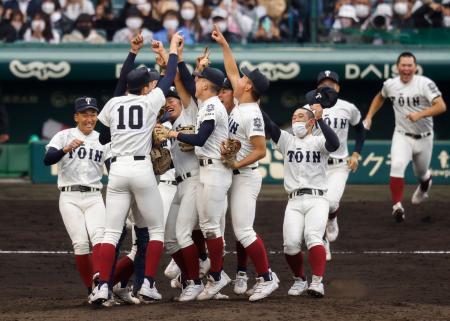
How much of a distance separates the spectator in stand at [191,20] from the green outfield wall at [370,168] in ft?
9.03

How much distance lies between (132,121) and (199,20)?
11.7 m

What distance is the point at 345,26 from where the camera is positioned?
20.3 metres

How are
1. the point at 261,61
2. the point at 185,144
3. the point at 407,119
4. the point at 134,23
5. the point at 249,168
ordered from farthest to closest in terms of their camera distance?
1. the point at 134,23
2. the point at 261,61
3. the point at 407,119
4. the point at 249,168
5. the point at 185,144

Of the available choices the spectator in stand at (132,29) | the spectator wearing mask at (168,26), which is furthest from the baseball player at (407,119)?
the spectator in stand at (132,29)

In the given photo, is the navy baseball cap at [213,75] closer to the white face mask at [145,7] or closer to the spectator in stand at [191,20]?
the spectator in stand at [191,20]

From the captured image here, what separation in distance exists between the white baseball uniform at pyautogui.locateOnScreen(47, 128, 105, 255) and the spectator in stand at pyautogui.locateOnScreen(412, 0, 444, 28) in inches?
460

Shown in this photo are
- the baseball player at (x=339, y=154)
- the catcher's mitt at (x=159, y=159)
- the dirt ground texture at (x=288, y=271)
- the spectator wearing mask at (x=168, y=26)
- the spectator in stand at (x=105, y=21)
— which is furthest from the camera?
the spectator in stand at (x=105, y=21)

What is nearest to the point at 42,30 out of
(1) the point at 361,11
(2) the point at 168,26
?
(2) the point at 168,26

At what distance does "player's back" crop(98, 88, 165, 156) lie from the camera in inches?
351

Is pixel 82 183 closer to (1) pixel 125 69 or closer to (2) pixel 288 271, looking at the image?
(1) pixel 125 69

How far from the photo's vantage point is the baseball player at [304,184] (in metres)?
9.54

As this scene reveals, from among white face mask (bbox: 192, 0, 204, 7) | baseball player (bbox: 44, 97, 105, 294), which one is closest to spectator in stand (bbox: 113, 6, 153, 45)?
white face mask (bbox: 192, 0, 204, 7)

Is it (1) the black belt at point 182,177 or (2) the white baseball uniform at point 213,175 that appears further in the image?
(1) the black belt at point 182,177

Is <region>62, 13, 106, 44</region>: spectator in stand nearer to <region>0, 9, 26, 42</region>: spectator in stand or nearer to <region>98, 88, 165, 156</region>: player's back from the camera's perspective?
<region>0, 9, 26, 42</region>: spectator in stand
